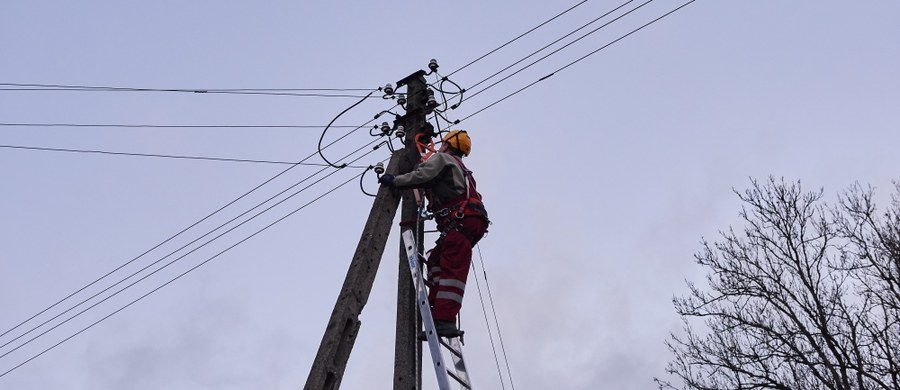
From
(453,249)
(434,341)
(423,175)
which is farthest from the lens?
(423,175)

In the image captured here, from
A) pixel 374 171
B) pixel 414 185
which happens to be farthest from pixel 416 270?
pixel 374 171

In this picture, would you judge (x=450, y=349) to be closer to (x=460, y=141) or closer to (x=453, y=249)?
(x=453, y=249)

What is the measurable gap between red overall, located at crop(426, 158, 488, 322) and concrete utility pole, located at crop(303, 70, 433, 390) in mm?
196

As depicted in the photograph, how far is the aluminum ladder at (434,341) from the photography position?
16.4 ft

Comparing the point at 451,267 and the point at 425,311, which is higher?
the point at 451,267

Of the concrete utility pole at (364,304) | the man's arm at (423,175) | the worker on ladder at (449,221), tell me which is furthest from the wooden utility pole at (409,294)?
the man's arm at (423,175)

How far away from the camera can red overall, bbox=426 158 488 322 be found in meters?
5.42

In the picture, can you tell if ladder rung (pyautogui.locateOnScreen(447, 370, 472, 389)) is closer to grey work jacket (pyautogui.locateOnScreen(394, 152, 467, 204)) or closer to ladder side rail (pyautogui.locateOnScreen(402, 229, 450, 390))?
ladder side rail (pyautogui.locateOnScreen(402, 229, 450, 390))

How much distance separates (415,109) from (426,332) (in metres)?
2.08

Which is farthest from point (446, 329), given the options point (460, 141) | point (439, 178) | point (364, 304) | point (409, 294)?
point (460, 141)

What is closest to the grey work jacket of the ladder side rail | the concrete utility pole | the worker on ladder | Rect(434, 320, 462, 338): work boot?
the worker on ladder

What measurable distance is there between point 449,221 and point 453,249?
0.27 meters

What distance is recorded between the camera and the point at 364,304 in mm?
5266

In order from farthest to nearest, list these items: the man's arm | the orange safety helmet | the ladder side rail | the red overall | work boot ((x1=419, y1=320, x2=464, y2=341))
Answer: the orange safety helmet → the man's arm → the red overall → work boot ((x1=419, y1=320, x2=464, y2=341)) → the ladder side rail
